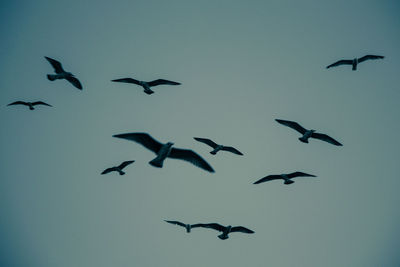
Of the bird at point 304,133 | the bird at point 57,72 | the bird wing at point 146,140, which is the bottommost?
the bird at point 304,133

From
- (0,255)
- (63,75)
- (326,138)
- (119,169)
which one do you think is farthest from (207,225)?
(0,255)

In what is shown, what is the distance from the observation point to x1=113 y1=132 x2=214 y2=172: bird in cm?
908

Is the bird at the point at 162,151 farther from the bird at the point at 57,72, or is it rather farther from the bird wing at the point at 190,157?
the bird at the point at 57,72

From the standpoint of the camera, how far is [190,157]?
964 cm

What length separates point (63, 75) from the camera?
52.2 ft

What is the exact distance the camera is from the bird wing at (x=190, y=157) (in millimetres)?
9453

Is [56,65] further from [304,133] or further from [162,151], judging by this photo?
[304,133]

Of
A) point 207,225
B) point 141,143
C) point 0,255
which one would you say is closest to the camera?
point 141,143

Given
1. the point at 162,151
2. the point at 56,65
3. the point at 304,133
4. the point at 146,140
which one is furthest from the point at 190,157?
the point at 56,65

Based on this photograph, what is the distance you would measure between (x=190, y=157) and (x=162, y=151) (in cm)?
83

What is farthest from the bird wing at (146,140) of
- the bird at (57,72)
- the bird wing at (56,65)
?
the bird wing at (56,65)

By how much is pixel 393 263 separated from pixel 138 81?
370 ft

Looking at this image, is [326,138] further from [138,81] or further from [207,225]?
[138,81]

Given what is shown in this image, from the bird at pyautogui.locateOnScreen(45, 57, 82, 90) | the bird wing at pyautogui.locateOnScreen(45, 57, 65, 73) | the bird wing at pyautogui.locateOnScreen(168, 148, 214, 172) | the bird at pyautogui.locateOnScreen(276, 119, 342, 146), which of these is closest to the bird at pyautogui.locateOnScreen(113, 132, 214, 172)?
the bird wing at pyautogui.locateOnScreen(168, 148, 214, 172)
